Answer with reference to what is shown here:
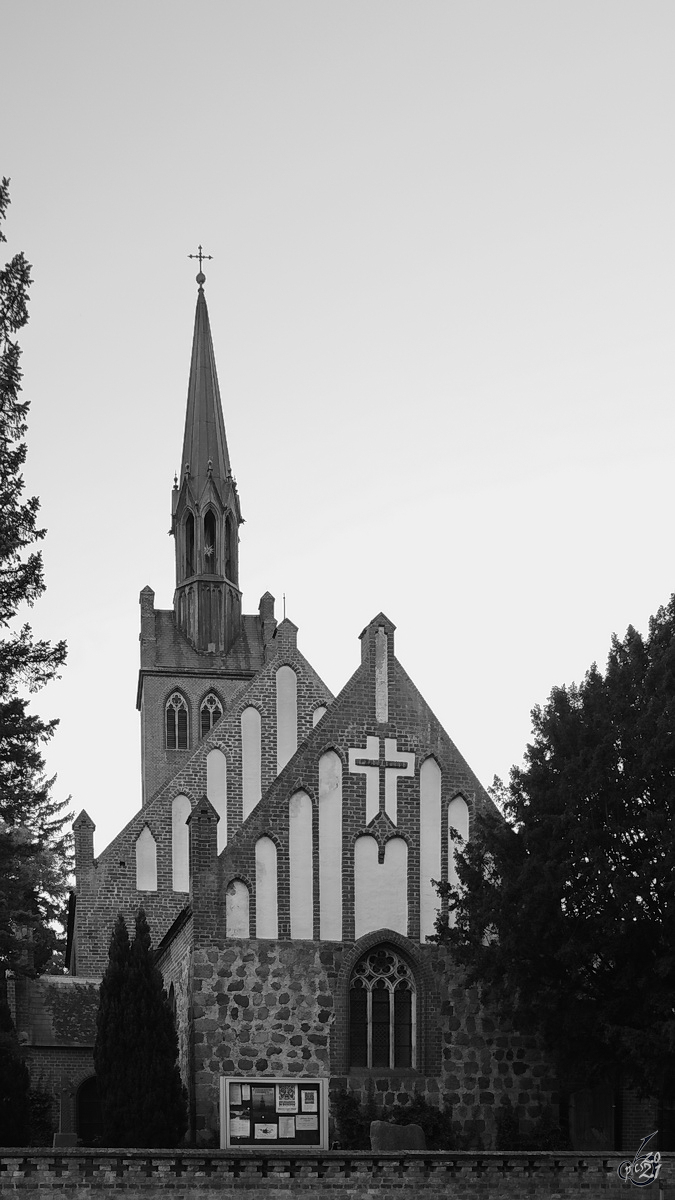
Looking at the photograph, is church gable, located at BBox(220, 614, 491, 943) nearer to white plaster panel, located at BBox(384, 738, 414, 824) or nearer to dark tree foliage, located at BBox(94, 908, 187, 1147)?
white plaster panel, located at BBox(384, 738, 414, 824)

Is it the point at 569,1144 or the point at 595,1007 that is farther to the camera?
the point at 569,1144

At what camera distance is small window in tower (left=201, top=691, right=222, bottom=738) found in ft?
196

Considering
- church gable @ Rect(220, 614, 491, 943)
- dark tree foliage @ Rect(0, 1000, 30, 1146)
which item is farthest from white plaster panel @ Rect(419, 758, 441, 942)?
dark tree foliage @ Rect(0, 1000, 30, 1146)

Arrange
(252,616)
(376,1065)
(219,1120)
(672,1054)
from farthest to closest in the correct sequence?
(252,616) < (376,1065) < (219,1120) < (672,1054)

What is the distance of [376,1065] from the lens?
35031 millimetres

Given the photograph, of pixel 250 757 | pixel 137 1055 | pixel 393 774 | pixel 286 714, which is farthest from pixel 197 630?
pixel 137 1055

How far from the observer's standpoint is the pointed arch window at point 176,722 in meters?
59.7

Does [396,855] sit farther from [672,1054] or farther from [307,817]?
[672,1054]

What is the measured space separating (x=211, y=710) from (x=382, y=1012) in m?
25.5

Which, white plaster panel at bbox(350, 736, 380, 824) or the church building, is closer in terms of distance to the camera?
the church building

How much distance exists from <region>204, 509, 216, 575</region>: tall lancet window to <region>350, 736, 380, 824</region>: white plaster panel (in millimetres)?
25375

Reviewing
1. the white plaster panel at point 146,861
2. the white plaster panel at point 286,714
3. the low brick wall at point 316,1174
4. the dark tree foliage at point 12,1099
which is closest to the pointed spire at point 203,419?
the white plaster panel at point 286,714

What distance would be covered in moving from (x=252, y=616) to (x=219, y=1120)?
3052 centimetres

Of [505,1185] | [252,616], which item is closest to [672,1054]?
[505,1185]
